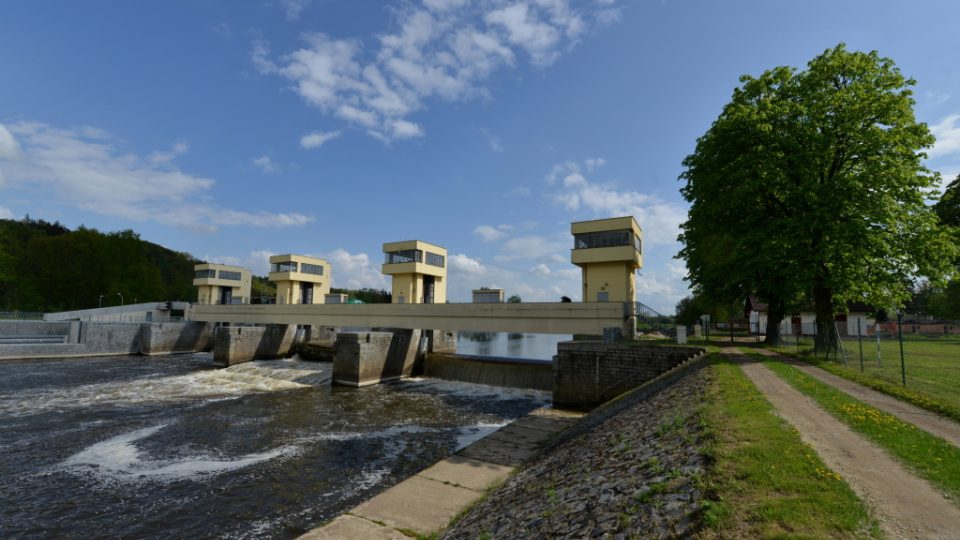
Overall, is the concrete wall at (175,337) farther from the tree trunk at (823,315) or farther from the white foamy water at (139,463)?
the tree trunk at (823,315)

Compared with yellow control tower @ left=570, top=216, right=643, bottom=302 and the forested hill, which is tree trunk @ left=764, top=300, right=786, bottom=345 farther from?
the forested hill

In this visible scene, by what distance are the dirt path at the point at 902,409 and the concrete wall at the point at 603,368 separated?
24.7ft

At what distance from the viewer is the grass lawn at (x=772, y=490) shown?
4742 mm

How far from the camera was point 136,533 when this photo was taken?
10.7 m

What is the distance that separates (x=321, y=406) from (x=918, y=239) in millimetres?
31415

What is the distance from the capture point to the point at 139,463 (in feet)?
50.6

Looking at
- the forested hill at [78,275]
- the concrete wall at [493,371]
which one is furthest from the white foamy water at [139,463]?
the forested hill at [78,275]

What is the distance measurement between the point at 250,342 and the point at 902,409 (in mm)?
51687

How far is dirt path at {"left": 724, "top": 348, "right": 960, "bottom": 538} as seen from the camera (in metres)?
4.84

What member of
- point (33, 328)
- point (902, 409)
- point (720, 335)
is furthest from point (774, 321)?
A: point (33, 328)

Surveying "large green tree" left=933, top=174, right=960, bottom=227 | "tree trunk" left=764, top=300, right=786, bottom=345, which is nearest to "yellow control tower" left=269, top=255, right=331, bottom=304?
"tree trunk" left=764, top=300, right=786, bottom=345

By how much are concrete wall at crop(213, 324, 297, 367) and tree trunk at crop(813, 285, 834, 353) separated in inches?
1958

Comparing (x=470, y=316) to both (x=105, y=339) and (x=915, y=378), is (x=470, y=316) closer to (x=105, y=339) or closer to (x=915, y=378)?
(x=915, y=378)

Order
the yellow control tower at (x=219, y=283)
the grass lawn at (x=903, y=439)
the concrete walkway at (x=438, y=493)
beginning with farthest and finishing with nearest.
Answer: the yellow control tower at (x=219, y=283), the concrete walkway at (x=438, y=493), the grass lawn at (x=903, y=439)
